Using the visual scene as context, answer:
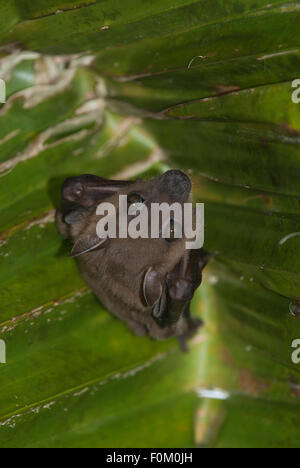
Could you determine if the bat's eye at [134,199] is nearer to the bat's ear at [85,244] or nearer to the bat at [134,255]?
the bat at [134,255]

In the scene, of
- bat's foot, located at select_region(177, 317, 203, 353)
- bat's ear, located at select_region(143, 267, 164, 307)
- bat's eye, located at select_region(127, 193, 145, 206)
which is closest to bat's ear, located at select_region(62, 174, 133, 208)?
bat's eye, located at select_region(127, 193, 145, 206)

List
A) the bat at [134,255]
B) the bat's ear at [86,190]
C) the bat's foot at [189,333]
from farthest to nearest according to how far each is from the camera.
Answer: the bat's foot at [189,333], the bat's ear at [86,190], the bat at [134,255]

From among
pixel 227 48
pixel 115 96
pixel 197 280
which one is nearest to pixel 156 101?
pixel 115 96

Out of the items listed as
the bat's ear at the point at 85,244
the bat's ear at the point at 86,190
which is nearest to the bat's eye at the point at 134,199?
the bat's ear at the point at 86,190

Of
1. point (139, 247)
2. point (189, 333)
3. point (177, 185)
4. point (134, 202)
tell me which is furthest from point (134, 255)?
point (189, 333)

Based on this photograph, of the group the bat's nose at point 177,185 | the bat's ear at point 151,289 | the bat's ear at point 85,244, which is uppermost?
the bat's nose at point 177,185

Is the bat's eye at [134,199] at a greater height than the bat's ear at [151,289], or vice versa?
the bat's eye at [134,199]

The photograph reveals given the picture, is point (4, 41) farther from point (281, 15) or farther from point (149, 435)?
point (149, 435)

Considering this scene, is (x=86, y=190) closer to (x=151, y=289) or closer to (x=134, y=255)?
(x=134, y=255)
